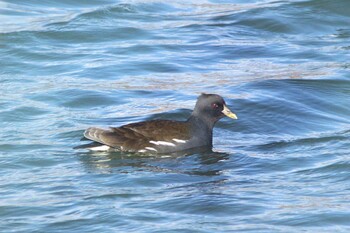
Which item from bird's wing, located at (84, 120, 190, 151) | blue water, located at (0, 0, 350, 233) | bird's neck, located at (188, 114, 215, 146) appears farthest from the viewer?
bird's neck, located at (188, 114, 215, 146)

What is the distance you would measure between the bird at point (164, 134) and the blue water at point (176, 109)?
0.61 feet

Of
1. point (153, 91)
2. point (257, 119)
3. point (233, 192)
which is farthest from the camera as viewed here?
point (153, 91)

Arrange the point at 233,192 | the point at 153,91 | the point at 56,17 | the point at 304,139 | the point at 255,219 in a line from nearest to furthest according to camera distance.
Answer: the point at 255,219 → the point at 233,192 → the point at 304,139 → the point at 153,91 → the point at 56,17

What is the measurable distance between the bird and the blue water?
0.19 m

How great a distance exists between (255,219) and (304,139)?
382cm

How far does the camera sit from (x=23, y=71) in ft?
60.5

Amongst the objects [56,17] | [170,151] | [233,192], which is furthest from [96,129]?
[56,17]

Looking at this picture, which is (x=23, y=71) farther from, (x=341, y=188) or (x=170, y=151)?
(x=341, y=188)

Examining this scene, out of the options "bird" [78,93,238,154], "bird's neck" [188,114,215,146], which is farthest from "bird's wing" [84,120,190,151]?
"bird's neck" [188,114,215,146]

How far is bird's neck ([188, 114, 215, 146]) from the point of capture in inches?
548

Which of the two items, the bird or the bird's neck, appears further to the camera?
the bird's neck

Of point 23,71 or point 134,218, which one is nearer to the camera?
point 134,218

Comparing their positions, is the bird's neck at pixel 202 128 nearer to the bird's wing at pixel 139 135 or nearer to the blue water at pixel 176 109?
the bird's wing at pixel 139 135

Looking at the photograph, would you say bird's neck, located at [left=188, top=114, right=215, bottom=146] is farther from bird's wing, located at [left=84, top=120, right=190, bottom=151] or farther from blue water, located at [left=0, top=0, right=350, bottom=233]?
blue water, located at [left=0, top=0, right=350, bottom=233]
